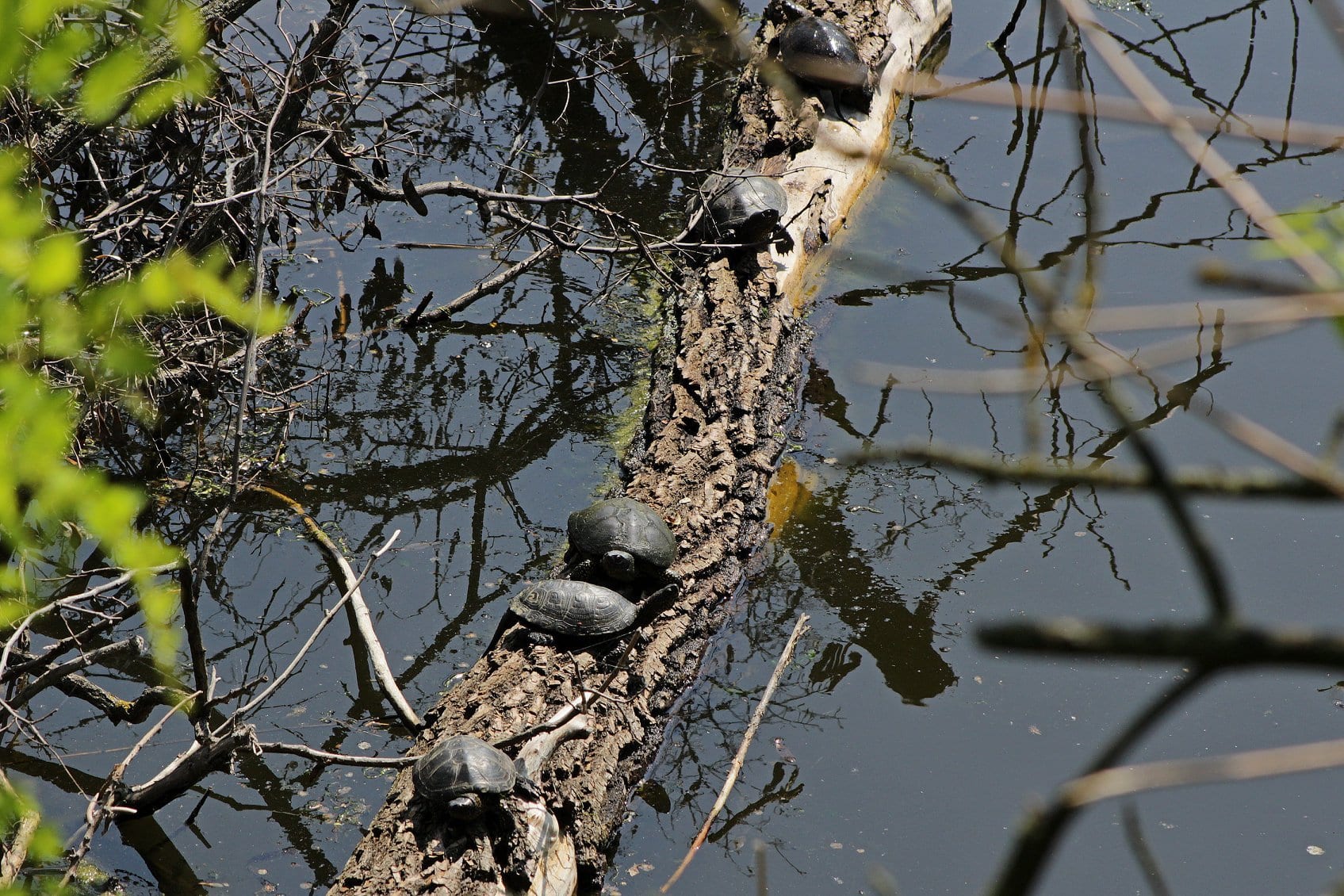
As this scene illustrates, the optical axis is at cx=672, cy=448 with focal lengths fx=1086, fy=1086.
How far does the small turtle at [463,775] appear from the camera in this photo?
119 inches

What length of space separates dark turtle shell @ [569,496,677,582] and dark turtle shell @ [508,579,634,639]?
0.13 m

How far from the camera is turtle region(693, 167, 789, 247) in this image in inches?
215

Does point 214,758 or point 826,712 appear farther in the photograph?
point 826,712

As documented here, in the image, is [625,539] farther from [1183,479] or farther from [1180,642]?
[1180,642]

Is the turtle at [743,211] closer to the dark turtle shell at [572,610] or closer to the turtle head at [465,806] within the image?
the dark turtle shell at [572,610]

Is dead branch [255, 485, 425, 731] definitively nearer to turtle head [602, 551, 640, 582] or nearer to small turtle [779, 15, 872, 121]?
turtle head [602, 551, 640, 582]

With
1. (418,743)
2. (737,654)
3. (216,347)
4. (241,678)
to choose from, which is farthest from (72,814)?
(737,654)

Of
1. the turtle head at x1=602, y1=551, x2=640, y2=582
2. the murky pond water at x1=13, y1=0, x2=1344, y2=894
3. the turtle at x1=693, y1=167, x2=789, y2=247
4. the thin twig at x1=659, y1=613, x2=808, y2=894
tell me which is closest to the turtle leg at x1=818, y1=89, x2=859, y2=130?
the murky pond water at x1=13, y1=0, x2=1344, y2=894

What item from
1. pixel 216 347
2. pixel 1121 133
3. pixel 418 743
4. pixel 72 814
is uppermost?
pixel 1121 133

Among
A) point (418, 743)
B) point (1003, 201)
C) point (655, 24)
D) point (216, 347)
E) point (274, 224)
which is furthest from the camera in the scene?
point (655, 24)

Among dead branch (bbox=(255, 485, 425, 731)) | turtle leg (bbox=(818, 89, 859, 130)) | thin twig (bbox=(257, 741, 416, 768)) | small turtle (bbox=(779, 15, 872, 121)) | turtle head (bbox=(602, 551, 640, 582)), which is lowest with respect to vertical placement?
thin twig (bbox=(257, 741, 416, 768))

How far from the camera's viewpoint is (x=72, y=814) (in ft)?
11.5

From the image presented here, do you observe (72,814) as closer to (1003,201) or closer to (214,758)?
(214,758)

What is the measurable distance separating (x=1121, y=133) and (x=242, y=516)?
6.08m
